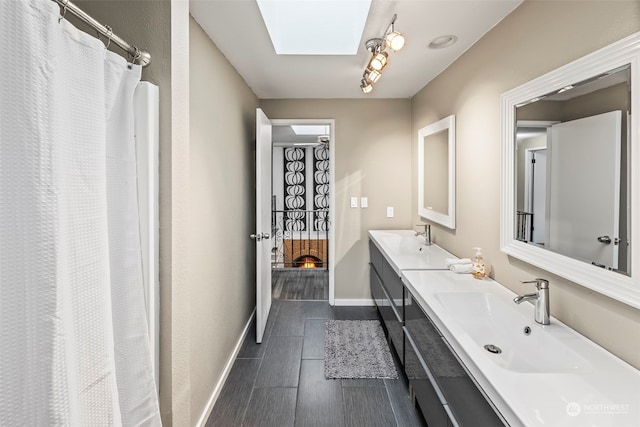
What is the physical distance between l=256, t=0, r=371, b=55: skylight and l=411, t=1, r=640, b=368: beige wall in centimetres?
84

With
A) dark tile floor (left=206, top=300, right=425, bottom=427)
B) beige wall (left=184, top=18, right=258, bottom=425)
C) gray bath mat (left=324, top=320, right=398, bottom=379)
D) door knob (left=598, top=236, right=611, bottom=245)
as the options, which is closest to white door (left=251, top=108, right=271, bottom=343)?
beige wall (left=184, top=18, right=258, bottom=425)

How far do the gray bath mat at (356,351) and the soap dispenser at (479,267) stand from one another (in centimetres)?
98

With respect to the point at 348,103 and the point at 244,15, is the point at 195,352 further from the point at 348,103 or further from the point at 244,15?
the point at 348,103

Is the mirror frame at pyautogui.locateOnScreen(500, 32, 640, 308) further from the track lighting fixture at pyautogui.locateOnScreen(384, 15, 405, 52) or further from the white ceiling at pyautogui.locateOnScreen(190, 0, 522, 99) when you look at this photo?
the track lighting fixture at pyautogui.locateOnScreen(384, 15, 405, 52)

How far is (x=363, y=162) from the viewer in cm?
367

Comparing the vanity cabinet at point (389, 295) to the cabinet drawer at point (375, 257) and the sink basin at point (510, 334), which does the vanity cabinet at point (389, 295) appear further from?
the sink basin at point (510, 334)

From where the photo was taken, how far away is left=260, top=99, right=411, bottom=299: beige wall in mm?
3629

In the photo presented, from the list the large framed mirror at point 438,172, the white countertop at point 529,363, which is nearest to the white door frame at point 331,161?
the large framed mirror at point 438,172

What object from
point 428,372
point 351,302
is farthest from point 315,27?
point 351,302

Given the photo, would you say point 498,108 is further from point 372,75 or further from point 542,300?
point 542,300

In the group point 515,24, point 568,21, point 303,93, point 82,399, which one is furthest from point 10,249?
point 303,93

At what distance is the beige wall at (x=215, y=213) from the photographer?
1.85m

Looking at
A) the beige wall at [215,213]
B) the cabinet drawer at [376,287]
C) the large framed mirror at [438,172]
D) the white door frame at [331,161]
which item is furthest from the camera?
the white door frame at [331,161]

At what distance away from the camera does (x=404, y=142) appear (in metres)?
3.67
